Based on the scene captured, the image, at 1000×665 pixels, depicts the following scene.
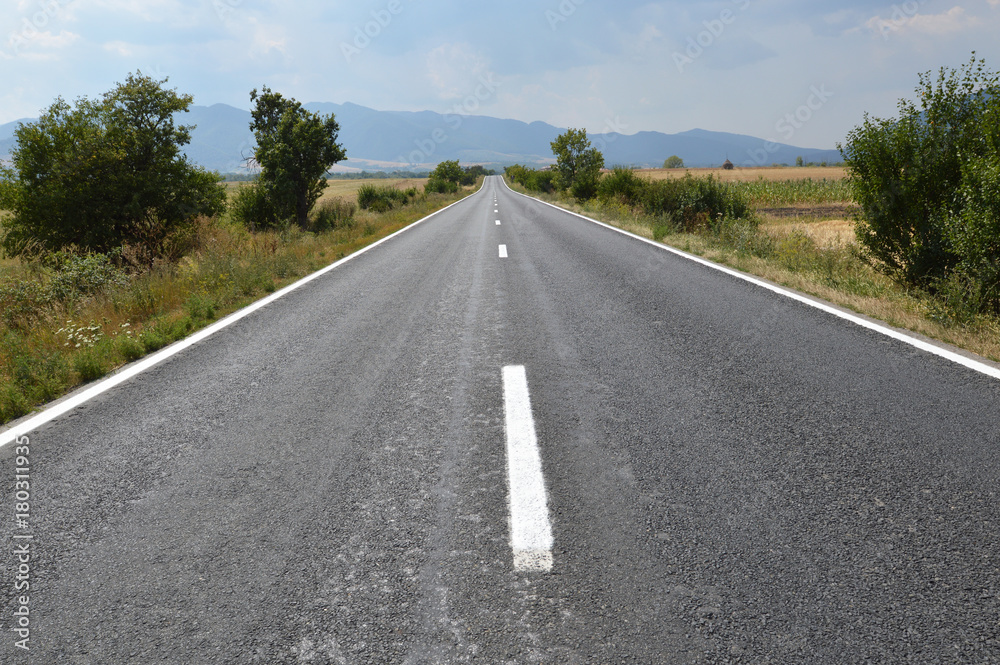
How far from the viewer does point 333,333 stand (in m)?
5.77

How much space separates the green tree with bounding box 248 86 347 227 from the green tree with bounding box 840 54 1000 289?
82.1ft

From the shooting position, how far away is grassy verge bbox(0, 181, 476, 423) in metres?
4.50

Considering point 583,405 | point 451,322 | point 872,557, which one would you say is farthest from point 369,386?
point 872,557

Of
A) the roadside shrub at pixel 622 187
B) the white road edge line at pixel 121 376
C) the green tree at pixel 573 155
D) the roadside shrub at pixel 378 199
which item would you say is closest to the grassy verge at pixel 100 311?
the white road edge line at pixel 121 376

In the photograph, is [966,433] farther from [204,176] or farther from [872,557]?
[204,176]

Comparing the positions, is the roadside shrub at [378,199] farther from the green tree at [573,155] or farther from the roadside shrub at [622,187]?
the roadside shrub at [622,187]

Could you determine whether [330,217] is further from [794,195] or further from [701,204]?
[794,195]

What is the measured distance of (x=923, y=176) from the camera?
6.21m

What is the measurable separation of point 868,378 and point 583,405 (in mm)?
2301

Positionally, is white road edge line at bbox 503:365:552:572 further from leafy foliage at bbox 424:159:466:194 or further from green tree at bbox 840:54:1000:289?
leafy foliage at bbox 424:159:466:194

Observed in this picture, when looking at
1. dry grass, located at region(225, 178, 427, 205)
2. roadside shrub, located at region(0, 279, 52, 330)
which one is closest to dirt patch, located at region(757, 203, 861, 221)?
dry grass, located at region(225, 178, 427, 205)

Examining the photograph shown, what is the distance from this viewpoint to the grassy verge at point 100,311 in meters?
4.50

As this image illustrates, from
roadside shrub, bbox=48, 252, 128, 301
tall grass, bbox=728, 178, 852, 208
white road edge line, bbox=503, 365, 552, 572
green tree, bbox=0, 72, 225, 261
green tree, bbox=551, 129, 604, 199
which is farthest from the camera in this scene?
green tree, bbox=551, 129, 604, 199

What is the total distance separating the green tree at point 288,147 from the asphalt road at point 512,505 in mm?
24935
